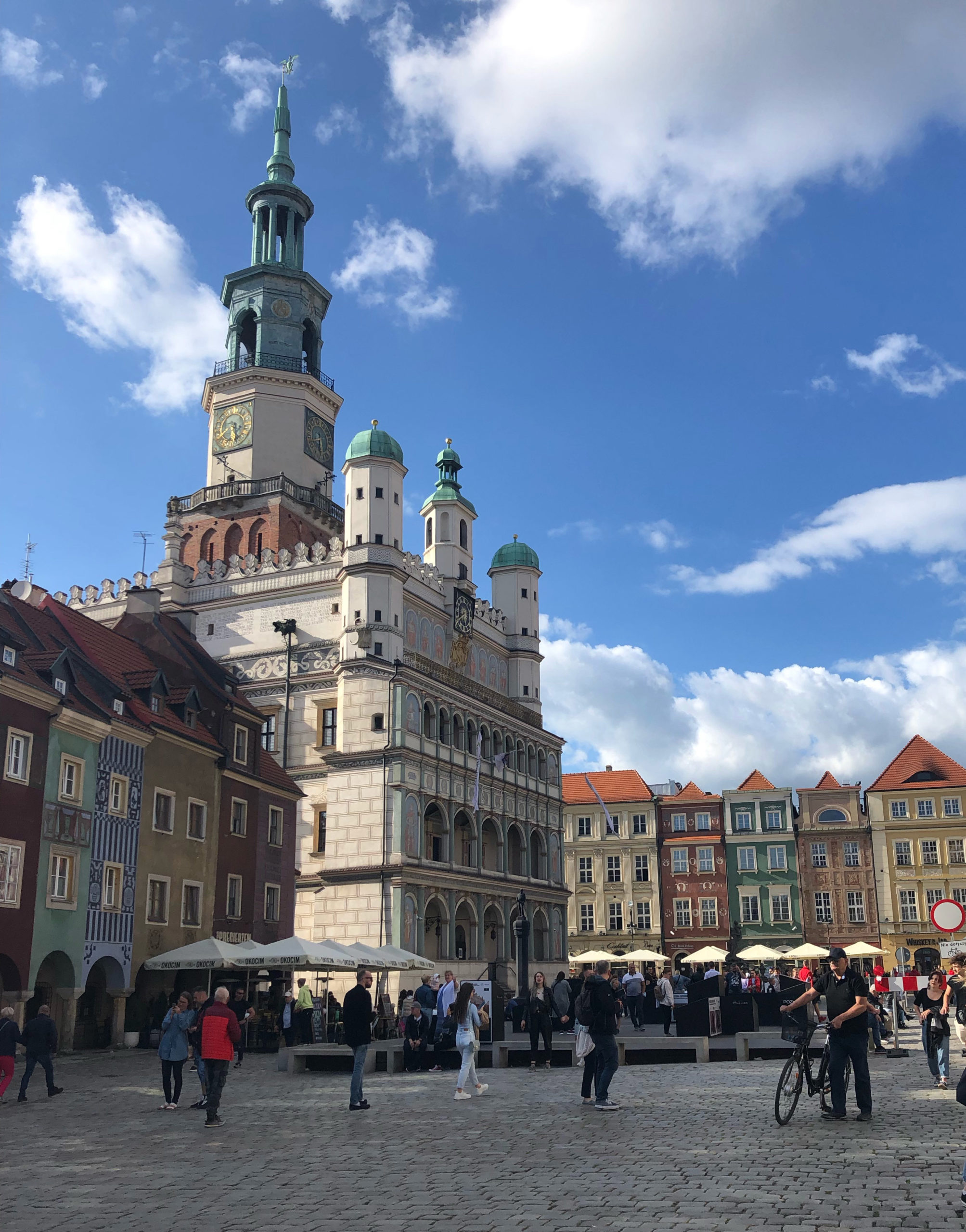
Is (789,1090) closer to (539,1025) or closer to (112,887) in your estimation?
(539,1025)

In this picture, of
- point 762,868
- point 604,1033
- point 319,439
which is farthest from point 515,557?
point 604,1033

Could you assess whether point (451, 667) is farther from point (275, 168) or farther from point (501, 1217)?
point (501, 1217)

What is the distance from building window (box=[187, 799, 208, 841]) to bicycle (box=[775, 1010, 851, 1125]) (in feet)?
80.2

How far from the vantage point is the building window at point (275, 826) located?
134ft

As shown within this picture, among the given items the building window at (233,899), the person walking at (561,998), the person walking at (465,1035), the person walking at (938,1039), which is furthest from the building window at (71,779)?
the person walking at (938,1039)

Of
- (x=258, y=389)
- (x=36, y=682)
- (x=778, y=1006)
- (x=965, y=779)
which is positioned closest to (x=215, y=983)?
(x=36, y=682)

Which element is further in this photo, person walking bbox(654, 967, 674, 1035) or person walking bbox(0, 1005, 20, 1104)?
person walking bbox(654, 967, 674, 1035)

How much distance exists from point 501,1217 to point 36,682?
2197 cm

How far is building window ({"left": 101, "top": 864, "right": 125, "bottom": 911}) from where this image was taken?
30.7 metres

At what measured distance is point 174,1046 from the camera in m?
17.4

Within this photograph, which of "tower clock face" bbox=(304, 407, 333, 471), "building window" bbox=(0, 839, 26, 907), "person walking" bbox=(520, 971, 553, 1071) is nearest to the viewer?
"person walking" bbox=(520, 971, 553, 1071)

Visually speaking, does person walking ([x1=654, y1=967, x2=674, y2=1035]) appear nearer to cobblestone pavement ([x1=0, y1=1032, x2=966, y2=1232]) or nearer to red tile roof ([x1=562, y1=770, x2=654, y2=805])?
cobblestone pavement ([x1=0, y1=1032, x2=966, y2=1232])

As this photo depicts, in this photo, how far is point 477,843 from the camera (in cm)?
5766

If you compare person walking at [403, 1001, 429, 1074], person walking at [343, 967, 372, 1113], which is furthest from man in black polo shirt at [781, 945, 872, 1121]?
person walking at [403, 1001, 429, 1074]
